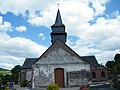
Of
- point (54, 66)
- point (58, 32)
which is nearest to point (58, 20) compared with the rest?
point (58, 32)

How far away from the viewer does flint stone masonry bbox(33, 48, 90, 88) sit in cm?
2944

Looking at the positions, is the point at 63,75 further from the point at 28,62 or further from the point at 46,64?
the point at 28,62

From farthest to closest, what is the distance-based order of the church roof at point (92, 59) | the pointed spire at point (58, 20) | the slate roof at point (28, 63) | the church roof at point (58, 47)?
the slate roof at point (28, 63), the church roof at point (92, 59), the pointed spire at point (58, 20), the church roof at point (58, 47)

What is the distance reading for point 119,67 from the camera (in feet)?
72.3

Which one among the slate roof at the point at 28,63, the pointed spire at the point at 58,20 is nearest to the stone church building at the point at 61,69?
the pointed spire at the point at 58,20

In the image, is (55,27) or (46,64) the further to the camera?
(55,27)

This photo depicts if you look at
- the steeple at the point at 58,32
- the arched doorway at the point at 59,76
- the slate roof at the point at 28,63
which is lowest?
the arched doorway at the point at 59,76

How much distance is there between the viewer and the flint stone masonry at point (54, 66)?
29.4m

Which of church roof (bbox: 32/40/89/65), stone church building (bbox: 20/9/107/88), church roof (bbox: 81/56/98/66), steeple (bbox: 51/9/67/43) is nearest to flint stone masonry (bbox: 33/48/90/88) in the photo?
stone church building (bbox: 20/9/107/88)

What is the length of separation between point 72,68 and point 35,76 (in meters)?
5.33

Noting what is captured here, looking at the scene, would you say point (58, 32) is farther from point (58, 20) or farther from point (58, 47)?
point (58, 47)

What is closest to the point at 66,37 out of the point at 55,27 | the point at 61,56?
the point at 55,27

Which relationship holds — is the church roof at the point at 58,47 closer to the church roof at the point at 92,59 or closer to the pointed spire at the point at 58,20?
the pointed spire at the point at 58,20

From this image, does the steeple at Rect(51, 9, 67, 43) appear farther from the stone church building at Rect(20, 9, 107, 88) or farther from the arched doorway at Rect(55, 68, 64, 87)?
the arched doorway at Rect(55, 68, 64, 87)
